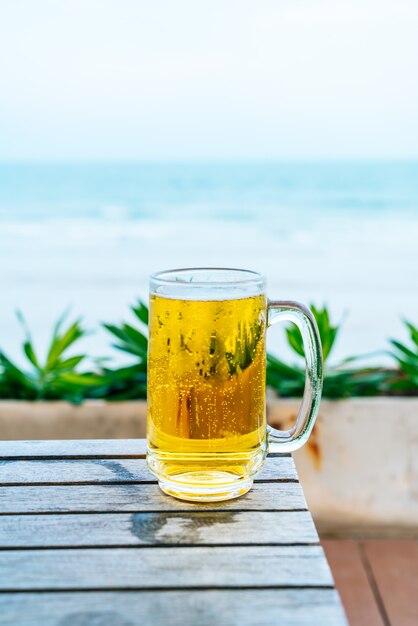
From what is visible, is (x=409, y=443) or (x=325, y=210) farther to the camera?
(x=325, y=210)

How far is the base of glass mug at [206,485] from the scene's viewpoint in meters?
0.97

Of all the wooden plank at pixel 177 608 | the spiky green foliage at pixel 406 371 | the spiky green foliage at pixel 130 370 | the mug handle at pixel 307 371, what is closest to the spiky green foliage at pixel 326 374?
the spiky green foliage at pixel 406 371

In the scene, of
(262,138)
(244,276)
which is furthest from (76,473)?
(262,138)

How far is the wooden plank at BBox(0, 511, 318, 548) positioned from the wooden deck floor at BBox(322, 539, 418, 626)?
144cm

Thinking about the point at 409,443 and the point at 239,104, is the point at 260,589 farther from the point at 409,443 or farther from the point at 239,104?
the point at 239,104

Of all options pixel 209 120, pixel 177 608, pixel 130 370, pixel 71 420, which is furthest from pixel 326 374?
pixel 209 120

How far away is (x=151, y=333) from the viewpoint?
3.24 feet

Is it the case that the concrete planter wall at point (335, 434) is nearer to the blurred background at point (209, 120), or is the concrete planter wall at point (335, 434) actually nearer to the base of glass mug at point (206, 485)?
the base of glass mug at point (206, 485)

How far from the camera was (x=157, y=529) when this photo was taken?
0.90 m

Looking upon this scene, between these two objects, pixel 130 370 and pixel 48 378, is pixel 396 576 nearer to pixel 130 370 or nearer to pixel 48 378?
pixel 130 370

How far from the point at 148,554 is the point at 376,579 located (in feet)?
5.97

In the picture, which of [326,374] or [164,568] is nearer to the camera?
[164,568]

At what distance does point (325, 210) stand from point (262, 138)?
5058 millimetres

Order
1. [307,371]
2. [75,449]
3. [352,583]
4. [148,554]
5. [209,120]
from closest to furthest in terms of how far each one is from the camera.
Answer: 1. [148,554]
2. [307,371]
3. [75,449]
4. [352,583]
5. [209,120]
